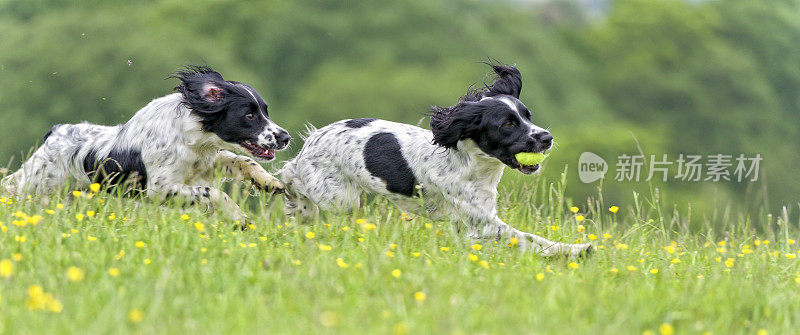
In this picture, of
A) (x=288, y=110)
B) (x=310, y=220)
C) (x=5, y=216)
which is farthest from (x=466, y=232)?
(x=288, y=110)

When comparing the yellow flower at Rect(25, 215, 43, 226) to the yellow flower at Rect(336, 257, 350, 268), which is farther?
the yellow flower at Rect(25, 215, 43, 226)

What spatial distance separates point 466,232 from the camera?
4.85 metres

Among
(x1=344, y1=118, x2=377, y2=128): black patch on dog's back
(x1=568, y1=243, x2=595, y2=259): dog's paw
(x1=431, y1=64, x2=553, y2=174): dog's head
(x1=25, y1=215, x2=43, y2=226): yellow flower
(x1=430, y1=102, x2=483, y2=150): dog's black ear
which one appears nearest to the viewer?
(x1=25, y1=215, x2=43, y2=226): yellow flower

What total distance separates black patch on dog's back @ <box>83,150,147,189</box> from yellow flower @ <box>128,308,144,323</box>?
6.91 ft

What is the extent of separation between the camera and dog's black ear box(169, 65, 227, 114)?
5.10 meters

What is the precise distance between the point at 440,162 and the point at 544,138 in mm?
674

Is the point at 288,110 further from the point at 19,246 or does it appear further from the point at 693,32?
the point at 19,246

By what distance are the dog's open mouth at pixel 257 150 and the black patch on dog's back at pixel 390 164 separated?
58cm

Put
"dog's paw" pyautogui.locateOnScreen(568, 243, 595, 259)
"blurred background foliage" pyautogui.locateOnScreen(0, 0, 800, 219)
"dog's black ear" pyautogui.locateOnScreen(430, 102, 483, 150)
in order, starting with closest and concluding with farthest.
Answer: "dog's paw" pyautogui.locateOnScreen(568, 243, 595, 259), "dog's black ear" pyautogui.locateOnScreen(430, 102, 483, 150), "blurred background foliage" pyautogui.locateOnScreen(0, 0, 800, 219)

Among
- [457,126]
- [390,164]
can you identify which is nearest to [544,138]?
[457,126]

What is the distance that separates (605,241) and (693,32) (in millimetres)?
35335

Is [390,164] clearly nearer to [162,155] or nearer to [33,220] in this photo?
[162,155]

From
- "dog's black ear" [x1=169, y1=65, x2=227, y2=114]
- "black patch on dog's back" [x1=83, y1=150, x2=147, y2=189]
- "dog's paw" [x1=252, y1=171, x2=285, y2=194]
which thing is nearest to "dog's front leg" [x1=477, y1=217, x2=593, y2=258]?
"dog's paw" [x1=252, y1=171, x2=285, y2=194]

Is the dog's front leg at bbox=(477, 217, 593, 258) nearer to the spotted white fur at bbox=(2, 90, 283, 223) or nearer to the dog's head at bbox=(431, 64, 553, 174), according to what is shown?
the dog's head at bbox=(431, 64, 553, 174)
